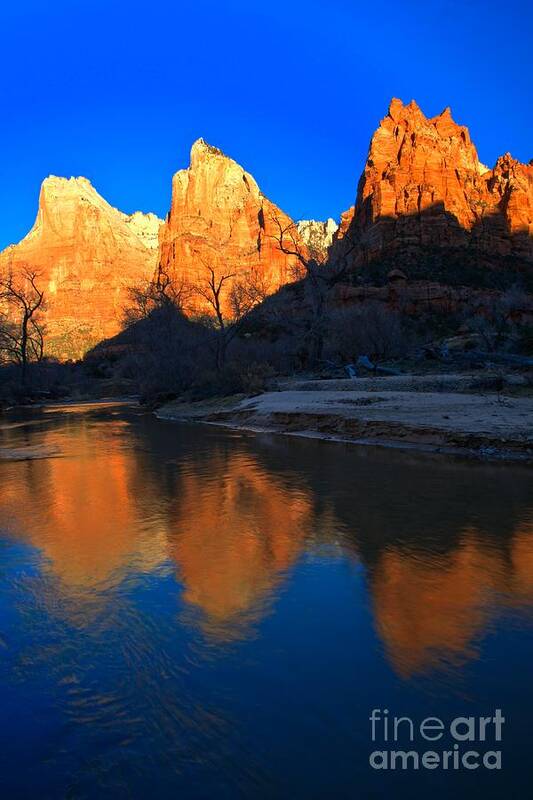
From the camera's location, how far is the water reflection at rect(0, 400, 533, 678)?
4.27 m

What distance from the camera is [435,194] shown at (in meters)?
81.2

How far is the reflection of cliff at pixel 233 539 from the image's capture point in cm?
454

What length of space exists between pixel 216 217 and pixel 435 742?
169621 millimetres

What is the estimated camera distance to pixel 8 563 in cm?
558

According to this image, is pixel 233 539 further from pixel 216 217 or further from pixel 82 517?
pixel 216 217

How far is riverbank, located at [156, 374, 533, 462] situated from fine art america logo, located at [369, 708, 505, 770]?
882 centimetres

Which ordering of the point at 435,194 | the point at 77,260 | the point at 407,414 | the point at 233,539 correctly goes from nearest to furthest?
the point at 233,539
the point at 407,414
the point at 435,194
the point at 77,260

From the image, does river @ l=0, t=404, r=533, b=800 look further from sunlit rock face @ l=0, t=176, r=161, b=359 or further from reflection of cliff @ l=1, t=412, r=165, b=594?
sunlit rock face @ l=0, t=176, r=161, b=359

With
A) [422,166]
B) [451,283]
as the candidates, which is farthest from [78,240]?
[451,283]

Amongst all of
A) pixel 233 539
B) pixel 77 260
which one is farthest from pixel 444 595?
pixel 77 260

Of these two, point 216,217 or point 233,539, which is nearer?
point 233,539

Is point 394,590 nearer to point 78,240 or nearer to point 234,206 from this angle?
point 234,206

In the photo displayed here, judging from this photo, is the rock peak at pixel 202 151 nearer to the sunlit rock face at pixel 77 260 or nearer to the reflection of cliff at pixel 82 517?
the sunlit rock face at pixel 77 260

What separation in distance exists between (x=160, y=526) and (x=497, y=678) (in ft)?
15.1
